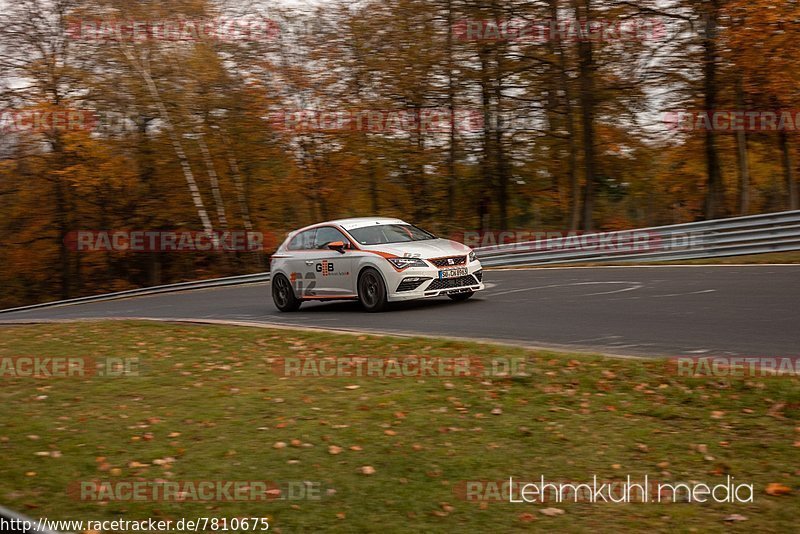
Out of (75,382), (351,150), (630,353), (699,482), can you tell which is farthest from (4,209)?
(699,482)

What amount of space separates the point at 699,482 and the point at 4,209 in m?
39.4

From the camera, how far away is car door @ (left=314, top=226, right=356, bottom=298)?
15.3m

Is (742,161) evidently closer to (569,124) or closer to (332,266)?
(569,124)

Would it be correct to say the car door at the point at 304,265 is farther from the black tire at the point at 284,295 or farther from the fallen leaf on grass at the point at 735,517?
the fallen leaf on grass at the point at 735,517

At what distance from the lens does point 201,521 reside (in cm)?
523

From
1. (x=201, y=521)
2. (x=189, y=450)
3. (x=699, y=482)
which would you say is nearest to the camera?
(x=201, y=521)

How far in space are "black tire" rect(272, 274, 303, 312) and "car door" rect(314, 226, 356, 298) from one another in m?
0.75

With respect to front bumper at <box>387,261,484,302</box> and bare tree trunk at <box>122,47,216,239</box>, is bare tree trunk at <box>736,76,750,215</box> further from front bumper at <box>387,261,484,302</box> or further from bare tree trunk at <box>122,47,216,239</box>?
bare tree trunk at <box>122,47,216,239</box>

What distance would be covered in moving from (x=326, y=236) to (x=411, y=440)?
9.68 metres

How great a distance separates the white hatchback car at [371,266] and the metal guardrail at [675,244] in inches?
270

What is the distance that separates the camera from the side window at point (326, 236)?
15738 millimetres

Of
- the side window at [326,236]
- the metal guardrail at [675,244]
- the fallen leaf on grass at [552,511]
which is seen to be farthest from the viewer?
the metal guardrail at [675,244]

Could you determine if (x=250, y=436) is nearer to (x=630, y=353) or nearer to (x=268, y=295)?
(x=630, y=353)

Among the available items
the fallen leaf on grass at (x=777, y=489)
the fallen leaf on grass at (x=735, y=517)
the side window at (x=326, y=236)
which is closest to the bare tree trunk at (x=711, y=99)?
the side window at (x=326, y=236)
